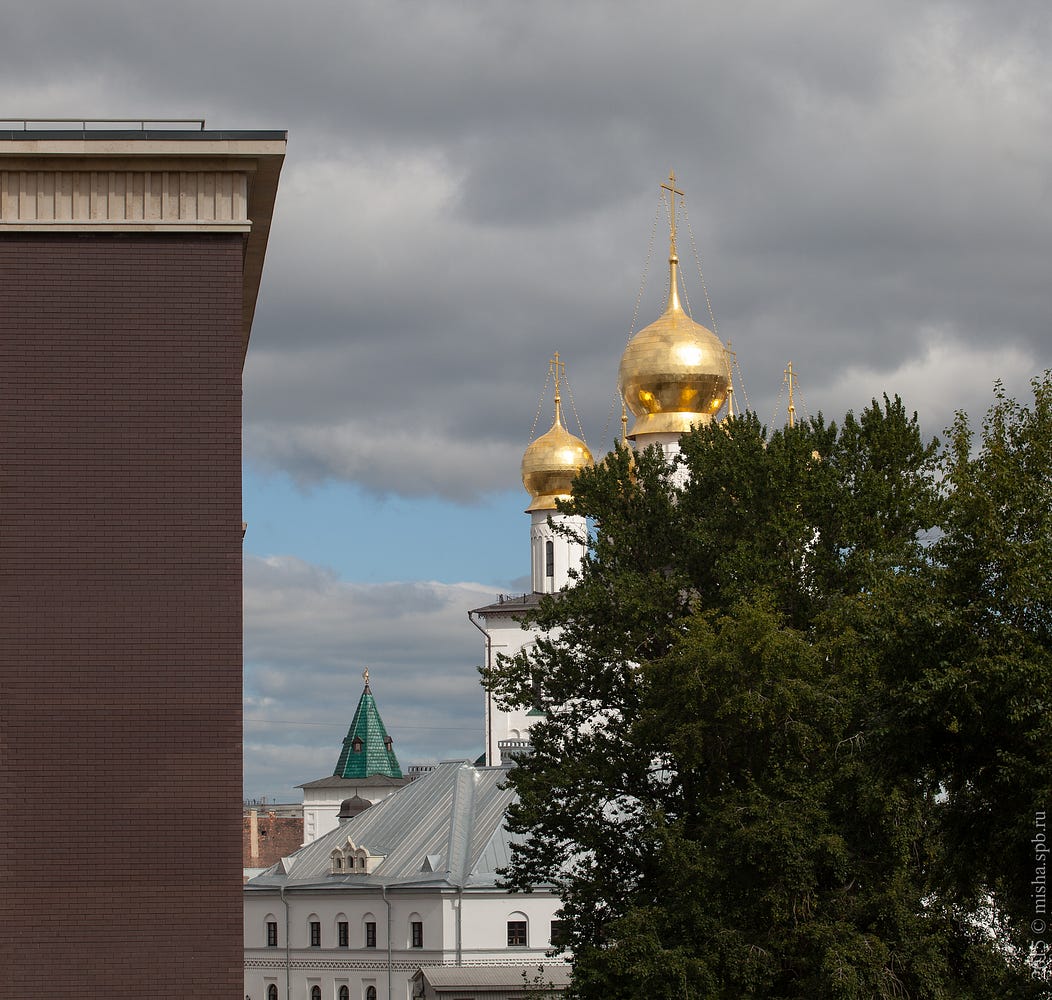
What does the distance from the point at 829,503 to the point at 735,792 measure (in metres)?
5.55

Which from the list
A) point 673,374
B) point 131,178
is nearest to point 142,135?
point 131,178

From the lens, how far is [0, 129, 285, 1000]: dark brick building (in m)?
17.4

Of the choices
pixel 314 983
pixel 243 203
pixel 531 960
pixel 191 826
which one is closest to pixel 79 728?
pixel 191 826

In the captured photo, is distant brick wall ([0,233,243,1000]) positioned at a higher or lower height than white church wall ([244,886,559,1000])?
higher

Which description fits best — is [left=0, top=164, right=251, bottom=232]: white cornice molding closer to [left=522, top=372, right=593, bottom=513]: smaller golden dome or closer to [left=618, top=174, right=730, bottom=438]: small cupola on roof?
[left=618, top=174, right=730, bottom=438]: small cupola on roof

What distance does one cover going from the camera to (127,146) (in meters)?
18.9

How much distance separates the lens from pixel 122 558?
18.3m

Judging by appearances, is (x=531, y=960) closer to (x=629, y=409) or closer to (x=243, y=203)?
(x=629, y=409)

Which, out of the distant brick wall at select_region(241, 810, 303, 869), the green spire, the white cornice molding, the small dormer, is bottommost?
the distant brick wall at select_region(241, 810, 303, 869)

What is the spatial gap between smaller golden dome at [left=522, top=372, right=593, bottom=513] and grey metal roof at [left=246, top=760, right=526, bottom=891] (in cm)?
1515

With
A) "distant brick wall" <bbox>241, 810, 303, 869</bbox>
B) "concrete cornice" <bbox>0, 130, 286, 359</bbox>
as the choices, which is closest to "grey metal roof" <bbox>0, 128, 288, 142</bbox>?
"concrete cornice" <bbox>0, 130, 286, 359</bbox>

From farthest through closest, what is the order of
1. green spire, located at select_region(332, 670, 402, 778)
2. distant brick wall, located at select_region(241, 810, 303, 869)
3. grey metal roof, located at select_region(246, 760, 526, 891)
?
distant brick wall, located at select_region(241, 810, 303, 869) → green spire, located at select_region(332, 670, 402, 778) → grey metal roof, located at select_region(246, 760, 526, 891)

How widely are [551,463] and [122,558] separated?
5940cm

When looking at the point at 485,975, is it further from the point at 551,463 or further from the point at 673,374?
the point at 551,463
